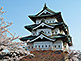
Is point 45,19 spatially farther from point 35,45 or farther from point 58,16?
point 35,45

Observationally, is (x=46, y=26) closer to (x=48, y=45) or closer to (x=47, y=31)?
(x=47, y=31)

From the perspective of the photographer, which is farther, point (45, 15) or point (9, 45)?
point (45, 15)

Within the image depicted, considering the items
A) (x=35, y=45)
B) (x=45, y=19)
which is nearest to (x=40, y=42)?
(x=35, y=45)

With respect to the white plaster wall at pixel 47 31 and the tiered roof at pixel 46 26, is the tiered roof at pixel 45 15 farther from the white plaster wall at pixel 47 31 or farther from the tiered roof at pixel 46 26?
the white plaster wall at pixel 47 31

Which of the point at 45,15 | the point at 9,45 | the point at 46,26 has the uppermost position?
the point at 45,15

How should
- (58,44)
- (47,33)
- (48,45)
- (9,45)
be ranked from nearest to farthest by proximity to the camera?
1. (9,45)
2. (58,44)
3. (48,45)
4. (47,33)

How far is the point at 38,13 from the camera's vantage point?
990 inches

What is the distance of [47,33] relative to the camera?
23391 millimetres

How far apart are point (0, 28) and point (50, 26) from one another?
1653 centimetres

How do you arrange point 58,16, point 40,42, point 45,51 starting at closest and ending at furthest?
1. point 45,51
2. point 40,42
3. point 58,16

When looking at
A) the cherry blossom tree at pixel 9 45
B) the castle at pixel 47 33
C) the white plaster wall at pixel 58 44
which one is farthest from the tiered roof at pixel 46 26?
the cherry blossom tree at pixel 9 45

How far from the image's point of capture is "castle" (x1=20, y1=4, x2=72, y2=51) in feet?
70.9

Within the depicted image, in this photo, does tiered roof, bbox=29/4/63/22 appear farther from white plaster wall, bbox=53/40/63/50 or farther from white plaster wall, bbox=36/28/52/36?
white plaster wall, bbox=53/40/63/50

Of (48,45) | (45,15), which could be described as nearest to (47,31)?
(48,45)
